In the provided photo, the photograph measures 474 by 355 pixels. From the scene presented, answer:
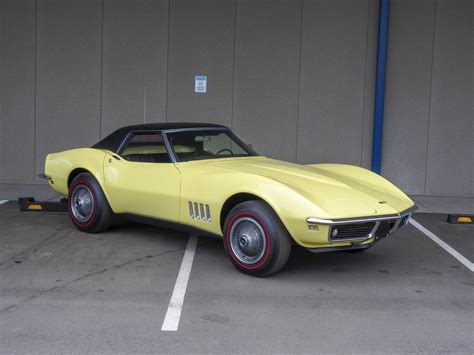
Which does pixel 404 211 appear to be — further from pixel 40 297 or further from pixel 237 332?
pixel 40 297

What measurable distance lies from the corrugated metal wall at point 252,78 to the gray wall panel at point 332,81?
0.06 ft

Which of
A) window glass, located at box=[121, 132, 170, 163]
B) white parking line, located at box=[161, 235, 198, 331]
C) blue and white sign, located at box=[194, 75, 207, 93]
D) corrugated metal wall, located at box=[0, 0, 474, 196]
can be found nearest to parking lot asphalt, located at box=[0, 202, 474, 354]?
white parking line, located at box=[161, 235, 198, 331]

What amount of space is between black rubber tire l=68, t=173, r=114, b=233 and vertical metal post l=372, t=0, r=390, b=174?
5276 millimetres

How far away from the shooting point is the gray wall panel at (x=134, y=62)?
1132 cm

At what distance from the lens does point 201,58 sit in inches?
446

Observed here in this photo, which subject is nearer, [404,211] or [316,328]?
[316,328]

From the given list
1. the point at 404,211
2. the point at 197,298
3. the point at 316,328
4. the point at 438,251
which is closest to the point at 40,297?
the point at 197,298

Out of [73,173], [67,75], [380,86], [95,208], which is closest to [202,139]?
[95,208]

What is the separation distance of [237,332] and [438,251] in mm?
3358

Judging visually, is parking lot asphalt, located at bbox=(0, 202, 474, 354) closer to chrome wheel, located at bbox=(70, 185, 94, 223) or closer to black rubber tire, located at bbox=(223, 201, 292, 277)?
black rubber tire, located at bbox=(223, 201, 292, 277)

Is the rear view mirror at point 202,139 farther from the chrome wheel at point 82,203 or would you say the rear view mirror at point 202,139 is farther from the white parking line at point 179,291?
the chrome wheel at point 82,203

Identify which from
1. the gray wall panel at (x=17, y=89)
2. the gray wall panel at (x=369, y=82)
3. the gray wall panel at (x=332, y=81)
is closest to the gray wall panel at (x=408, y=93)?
the gray wall panel at (x=369, y=82)

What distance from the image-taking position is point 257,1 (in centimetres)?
1118

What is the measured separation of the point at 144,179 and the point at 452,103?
6.50 metres
